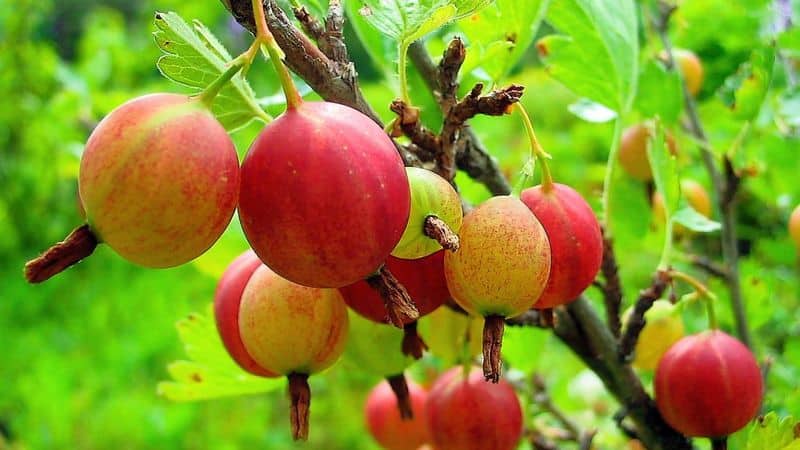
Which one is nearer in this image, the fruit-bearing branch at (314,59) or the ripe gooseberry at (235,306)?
the fruit-bearing branch at (314,59)

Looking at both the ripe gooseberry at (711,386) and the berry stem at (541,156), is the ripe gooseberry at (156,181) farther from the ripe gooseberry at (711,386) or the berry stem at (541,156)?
the ripe gooseberry at (711,386)

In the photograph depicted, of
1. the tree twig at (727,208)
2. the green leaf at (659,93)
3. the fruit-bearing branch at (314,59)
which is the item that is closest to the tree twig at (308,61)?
the fruit-bearing branch at (314,59)

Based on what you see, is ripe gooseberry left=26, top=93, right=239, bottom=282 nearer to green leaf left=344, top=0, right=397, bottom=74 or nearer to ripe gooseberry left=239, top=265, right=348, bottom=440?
ripe gooseberry left=239, top=265, right=348, bottom=440

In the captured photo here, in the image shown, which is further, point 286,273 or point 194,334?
point 194,334

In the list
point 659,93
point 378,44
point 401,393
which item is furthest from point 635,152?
point 401,393

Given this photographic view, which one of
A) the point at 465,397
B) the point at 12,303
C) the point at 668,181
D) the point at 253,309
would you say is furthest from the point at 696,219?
the point at 12,303

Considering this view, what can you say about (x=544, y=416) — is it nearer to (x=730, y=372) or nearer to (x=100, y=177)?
(x=730, y=372)
